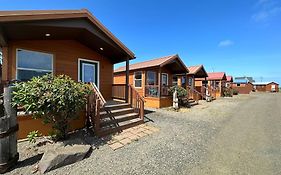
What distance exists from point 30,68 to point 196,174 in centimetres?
730

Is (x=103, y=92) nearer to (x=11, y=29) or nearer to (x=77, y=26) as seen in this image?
(x=77, y=26)

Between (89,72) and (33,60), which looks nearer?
(33,60)

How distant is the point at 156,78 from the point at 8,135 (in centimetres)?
1204

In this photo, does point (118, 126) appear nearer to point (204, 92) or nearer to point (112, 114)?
point (112, 114)

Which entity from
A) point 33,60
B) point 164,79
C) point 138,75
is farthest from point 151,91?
point 33,60

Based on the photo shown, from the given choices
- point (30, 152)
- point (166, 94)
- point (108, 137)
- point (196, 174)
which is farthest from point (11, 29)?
point (166, 94)

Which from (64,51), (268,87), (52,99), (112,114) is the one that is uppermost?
(64,51)

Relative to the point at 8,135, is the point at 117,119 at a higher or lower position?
lower

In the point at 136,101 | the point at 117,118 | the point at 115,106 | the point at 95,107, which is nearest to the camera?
the point at 95,107

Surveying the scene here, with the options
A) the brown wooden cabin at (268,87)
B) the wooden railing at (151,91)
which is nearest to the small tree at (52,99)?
the wooden railing at (151,91)

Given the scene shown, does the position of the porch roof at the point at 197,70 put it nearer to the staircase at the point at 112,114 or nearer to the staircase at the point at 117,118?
the staircase at the point at 112,114

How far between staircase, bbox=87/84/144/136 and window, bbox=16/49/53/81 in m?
2.55

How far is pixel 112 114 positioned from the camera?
6777 millimetres

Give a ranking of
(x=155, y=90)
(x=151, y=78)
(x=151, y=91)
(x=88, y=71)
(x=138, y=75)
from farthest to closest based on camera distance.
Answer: (x=138, y=75)
(x=151, y=78)
(x=151, y=91)
(x=155, y=90)
(x=88, y=71)
